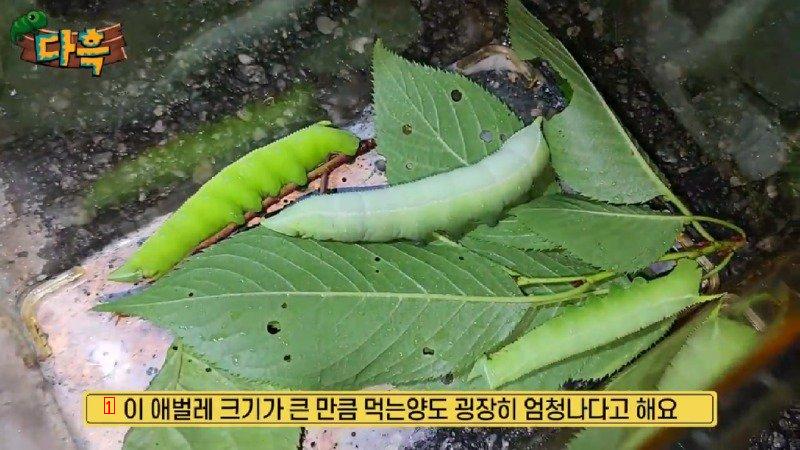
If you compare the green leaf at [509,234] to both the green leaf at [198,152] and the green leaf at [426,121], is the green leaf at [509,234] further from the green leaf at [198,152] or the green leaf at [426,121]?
the green leaf at [198,152]

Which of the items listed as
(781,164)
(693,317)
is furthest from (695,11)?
(693,317)

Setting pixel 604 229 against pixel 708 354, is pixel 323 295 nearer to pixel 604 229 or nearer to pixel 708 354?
pixel 604 229

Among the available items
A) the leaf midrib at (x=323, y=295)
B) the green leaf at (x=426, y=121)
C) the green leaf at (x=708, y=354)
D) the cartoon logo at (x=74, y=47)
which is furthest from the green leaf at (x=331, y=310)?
the cartoon logo at (x=74, y=47)

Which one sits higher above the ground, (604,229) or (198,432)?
(604,229)
